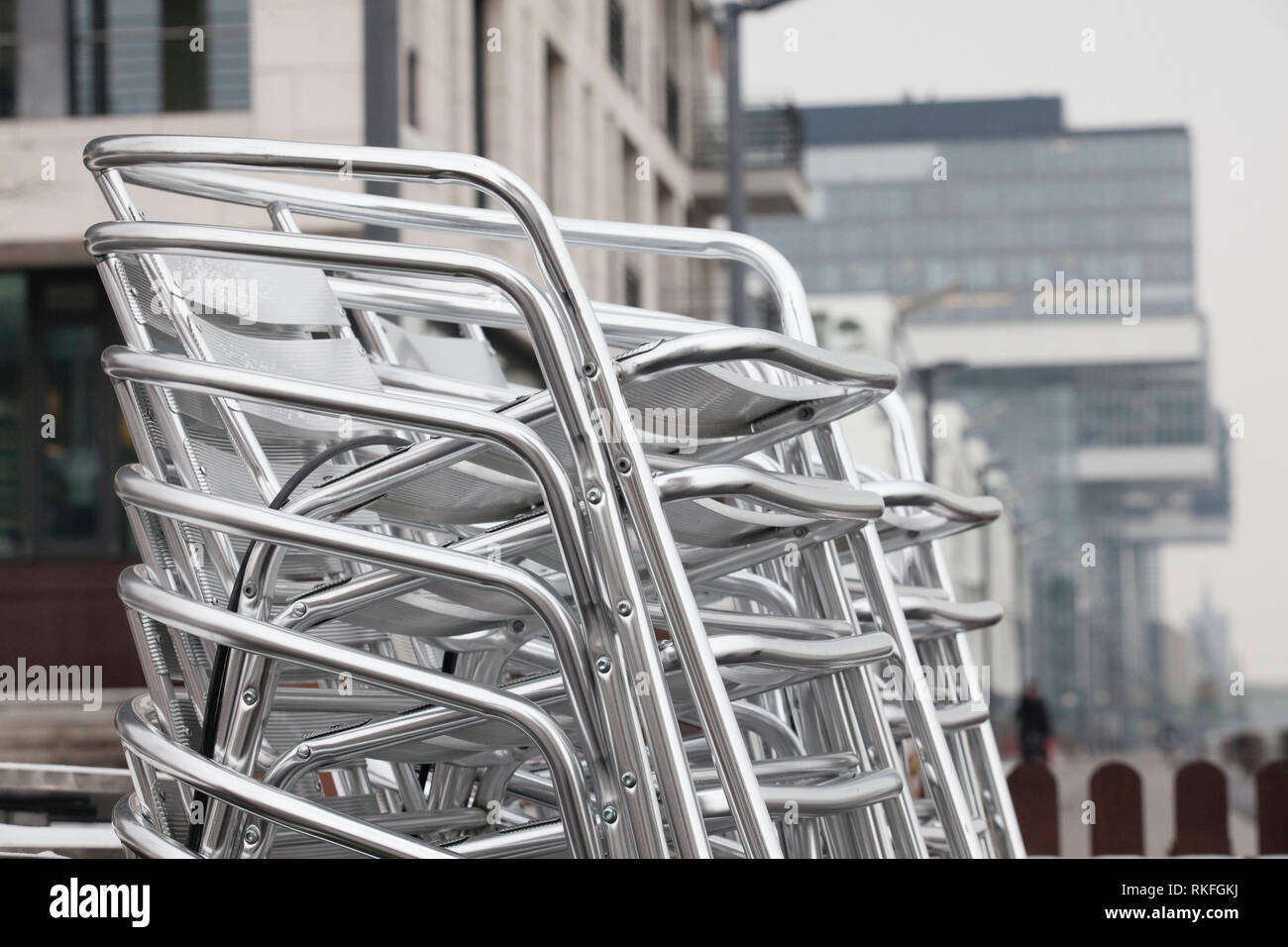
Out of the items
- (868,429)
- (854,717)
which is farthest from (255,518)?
(868,429)

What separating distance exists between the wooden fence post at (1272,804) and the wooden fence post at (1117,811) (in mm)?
370

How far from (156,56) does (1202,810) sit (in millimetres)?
9087

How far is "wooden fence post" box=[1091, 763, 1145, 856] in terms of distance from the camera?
10.5ft

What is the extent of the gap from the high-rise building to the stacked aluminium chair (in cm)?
1920

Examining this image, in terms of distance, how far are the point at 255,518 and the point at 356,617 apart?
8.3 inches

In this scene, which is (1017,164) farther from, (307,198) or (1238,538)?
(307,198)

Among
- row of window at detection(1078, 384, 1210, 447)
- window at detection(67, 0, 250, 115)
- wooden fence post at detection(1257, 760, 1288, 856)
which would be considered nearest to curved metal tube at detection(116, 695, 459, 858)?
wooden fence post at detection(1257, 760, 1288, 856)

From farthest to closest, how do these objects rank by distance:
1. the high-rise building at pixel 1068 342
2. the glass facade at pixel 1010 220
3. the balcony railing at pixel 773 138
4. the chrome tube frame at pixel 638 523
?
the glass facade at pixel 1010 220
the high-rise building at pixel 1068 342
the balcony railing at pixel 773 138
the chrome tube frame at pixel 638 523

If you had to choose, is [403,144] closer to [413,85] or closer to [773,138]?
[413,85]

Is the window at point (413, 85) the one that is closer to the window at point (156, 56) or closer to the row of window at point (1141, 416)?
the window at point (156, 56)

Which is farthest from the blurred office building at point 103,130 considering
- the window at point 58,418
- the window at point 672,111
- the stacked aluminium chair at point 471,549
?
the stacked aluminium chair at point 471,549

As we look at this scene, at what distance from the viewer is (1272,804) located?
3.39 metres

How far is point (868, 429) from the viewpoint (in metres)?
24.5

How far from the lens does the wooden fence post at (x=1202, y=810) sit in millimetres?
3299
